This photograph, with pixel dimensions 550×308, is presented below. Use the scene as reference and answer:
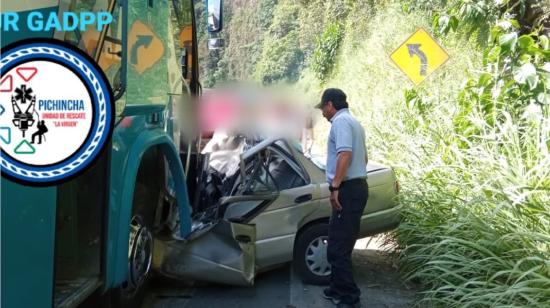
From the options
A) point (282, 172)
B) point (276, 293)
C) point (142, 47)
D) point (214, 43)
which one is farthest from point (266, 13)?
point (142, 47)

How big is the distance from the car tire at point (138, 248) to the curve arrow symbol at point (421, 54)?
205 inches

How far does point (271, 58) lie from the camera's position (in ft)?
85.6

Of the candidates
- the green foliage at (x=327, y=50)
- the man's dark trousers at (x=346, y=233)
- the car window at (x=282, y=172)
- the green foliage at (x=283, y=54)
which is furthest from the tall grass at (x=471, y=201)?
the green foliage at (x=283, y=54)

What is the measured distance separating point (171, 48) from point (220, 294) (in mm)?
2322

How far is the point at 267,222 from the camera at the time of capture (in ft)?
17.3

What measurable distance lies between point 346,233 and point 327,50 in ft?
59.2

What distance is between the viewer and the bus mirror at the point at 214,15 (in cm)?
654

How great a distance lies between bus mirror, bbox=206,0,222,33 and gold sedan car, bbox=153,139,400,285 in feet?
5.59

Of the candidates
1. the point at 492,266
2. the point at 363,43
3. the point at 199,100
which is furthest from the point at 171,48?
the point at 363,43

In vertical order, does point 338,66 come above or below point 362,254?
above

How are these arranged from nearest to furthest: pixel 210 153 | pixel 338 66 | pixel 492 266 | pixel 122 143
Result: pixel 122 143 → pixel 492 266 → pixel 210 153 → pixel 338 66

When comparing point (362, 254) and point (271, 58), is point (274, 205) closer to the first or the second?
point (362, 254)

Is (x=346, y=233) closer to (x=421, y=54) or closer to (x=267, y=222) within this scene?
(x=267, y=222)

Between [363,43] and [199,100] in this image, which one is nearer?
[199,100]
